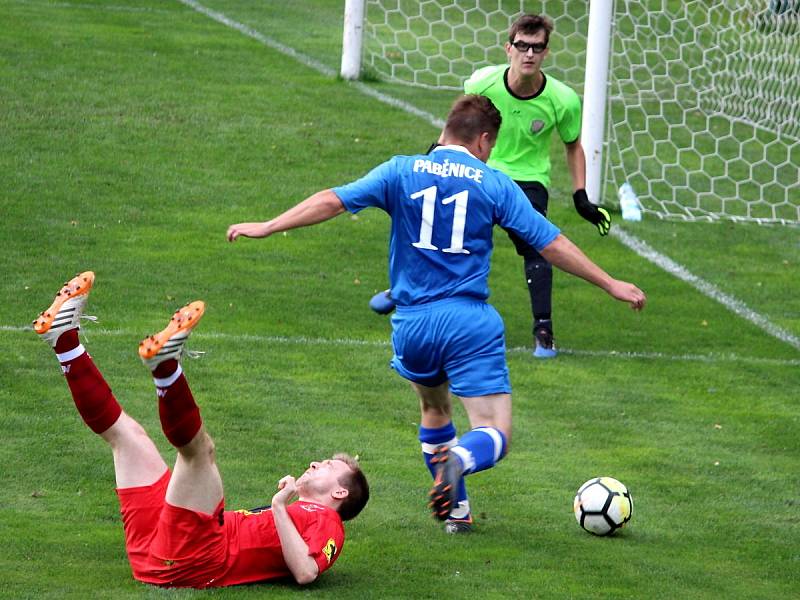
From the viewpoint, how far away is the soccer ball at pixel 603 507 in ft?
22.0

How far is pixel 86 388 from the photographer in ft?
19.4

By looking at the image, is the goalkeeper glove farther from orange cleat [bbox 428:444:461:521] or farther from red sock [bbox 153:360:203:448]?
red sock [bbox 153:360:203:448]

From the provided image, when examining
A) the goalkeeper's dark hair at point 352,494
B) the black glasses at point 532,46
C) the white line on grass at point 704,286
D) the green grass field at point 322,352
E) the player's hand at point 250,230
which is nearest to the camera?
the player's hand at point 250,230

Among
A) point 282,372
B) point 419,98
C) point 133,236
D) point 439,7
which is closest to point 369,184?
point 282,372

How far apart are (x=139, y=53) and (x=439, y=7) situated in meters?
4.06

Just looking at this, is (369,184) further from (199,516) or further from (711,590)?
(711,590)

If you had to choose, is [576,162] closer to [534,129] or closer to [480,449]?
[534,129]

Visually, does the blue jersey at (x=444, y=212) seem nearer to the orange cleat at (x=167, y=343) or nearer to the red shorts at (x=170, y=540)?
the orange cleat at (x=167, y=343)

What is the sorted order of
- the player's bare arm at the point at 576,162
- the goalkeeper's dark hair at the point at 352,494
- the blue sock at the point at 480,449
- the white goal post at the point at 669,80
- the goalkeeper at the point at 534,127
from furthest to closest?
the white goal post at the point at 669,80, the player's bare arm at the point at 576,162, the goalkeeper at the point at 534,127, the goalkeeper's dark hair at the point at 352,494, the blue sock at the point at 480,449

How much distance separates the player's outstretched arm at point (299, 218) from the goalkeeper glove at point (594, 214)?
2.28 metres

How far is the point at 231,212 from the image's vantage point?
13055 millimetres

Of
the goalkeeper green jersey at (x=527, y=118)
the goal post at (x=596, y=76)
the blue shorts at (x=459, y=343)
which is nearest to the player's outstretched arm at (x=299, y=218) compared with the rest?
the blue shorts at (x=459, y=343)

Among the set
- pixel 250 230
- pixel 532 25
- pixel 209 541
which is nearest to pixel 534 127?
pixel 532 25

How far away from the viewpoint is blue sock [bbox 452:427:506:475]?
19.0 ft
